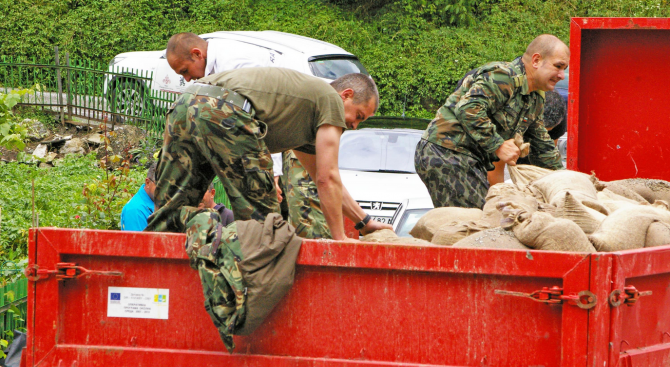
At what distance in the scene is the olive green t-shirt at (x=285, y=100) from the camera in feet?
10.8

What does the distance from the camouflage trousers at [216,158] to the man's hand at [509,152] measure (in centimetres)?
177

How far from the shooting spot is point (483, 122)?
4578 millimetres

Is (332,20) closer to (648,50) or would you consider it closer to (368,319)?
(648,50)

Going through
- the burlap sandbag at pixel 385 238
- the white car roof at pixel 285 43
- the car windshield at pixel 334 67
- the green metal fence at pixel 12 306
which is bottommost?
the green metal fence at pixel 12 306

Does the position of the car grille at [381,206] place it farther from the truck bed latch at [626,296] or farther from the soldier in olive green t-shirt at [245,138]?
the truck bed latch at [626,296]

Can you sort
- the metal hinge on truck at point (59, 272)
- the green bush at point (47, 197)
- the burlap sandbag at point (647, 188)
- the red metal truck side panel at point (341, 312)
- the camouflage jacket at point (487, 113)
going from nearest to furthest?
the red metal truck side panel at point (341, 312)
the metal hinge on truck at point (59, 272)
the burlap sandbag at point (647, 188)
the camouflage jacket at point (487, 113)
the green bush at point (47, 197)

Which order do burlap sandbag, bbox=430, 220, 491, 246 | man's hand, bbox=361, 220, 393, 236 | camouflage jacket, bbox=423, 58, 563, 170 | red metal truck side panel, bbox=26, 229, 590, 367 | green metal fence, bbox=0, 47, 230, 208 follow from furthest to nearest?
green metal fence, bbox=0, 47, 230, 208 → camouflage jacket, bbox=423, 58, 563, 170 → man's hand, bbox=361, 220, 393, 236 → burlap sandbag, bbox=430, 220, 491, 246 → red metal truck side panel, bbox=26, 229, 590, 367

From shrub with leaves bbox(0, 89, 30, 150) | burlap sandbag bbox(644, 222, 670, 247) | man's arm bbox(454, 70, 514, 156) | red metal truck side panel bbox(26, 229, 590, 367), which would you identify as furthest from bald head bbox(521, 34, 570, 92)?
shrub with leaves bbox(0, 89, 30, 150)

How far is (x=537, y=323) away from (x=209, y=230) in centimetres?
113

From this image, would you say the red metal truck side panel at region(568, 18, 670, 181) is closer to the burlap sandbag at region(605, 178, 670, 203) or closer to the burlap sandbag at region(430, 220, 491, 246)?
the burlap sandbag at region(605, 178, 670, 203)

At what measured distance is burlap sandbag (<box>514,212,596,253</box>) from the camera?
2.81m

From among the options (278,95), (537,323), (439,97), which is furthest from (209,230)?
(439,97)

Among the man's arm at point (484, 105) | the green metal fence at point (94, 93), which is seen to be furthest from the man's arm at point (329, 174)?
the green metal fence at point (94, 93)

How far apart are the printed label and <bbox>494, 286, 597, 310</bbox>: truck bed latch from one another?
113 cm
